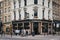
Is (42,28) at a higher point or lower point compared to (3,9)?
lower

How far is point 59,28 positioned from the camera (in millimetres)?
61375

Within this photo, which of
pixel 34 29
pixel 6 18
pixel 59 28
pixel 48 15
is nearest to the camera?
pixel 34 29

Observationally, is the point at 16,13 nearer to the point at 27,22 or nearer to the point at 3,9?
the point at 27,22

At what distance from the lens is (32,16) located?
54156mm

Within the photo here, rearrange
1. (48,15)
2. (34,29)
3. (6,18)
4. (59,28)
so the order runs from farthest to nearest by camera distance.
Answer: (6,18)
(59,28)
(48,15)
(34,29)

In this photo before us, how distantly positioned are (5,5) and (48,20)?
18.0m

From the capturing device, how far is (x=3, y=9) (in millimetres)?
68812

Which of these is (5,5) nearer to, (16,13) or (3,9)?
(3,9)

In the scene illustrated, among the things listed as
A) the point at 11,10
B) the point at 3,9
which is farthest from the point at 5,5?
the point at 11,10

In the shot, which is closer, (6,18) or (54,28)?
(54,28)

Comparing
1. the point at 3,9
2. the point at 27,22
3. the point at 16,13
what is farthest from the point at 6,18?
the point at 27,22

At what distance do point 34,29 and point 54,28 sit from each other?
7579 millimetres

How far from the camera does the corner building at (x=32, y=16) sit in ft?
177

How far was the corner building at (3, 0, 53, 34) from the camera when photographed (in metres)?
53.9
